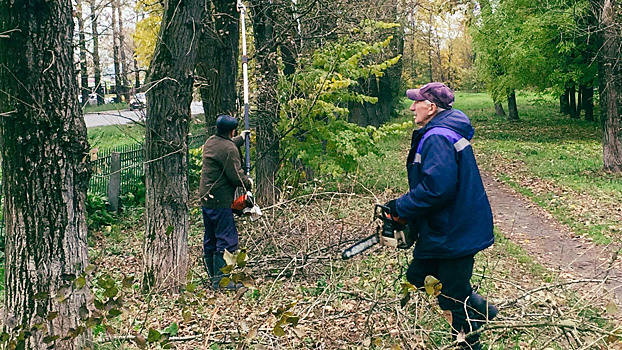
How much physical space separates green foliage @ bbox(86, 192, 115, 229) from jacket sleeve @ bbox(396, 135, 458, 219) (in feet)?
25.7

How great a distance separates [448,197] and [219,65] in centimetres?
655

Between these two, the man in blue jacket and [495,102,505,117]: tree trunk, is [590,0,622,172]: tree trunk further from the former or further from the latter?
[495,102,505,117]: tree trunk

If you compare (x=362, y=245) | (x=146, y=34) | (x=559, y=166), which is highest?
(x=146, y=34)

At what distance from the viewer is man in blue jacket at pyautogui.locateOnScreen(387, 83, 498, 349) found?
4500 mm

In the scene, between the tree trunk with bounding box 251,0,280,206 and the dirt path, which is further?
the tree trunk with bounding box 251,0,280,206

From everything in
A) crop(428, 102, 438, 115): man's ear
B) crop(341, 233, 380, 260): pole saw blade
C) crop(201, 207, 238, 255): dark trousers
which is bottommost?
crop(201, 207, 238, 255): dark trousers

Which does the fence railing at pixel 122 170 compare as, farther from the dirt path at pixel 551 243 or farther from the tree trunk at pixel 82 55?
the dirt path at pixel 551 243

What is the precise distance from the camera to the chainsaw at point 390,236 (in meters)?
4.86

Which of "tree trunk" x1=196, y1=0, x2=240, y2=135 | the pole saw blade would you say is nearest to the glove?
the pole saw blade

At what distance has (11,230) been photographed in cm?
439

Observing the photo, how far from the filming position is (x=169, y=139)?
6.64m

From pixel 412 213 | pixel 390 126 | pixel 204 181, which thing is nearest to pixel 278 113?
pixel 390 126

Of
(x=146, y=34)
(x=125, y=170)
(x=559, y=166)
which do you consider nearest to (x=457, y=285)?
(x=125, y=170)

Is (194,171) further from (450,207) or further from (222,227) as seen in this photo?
(450,207)
